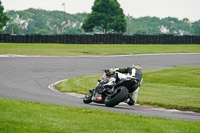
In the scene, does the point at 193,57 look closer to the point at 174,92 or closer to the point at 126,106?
the point at 174,92

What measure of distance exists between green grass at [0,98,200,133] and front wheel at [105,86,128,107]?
2.55 metres

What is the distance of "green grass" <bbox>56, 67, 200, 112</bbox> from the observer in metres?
14.9

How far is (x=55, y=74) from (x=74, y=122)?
15189mm

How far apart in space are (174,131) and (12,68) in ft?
58.6

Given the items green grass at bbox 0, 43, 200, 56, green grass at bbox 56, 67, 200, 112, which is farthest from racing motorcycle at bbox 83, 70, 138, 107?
green grass at bbox 0, 43, 200, 56

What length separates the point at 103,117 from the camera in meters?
10.0

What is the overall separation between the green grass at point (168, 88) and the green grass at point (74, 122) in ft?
14.8

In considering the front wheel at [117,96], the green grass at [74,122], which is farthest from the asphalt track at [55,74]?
the green grass at [74,122]

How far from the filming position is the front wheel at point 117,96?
13.3 meters

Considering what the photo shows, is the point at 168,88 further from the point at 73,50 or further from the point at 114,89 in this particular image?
the point at 73,50

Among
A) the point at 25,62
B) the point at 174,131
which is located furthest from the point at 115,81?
the point at 25,62

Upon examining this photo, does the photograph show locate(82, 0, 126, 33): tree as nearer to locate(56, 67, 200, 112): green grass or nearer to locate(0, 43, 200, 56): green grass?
locate(0, 43, 200, 56): green grass

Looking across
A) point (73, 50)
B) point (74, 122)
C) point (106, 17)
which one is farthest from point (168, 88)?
point (106, 17)

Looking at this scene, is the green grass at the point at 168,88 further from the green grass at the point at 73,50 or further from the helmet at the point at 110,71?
the green grass at the point at 73,50
